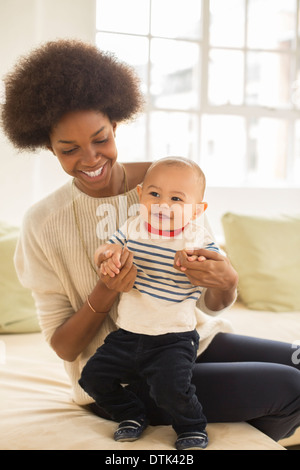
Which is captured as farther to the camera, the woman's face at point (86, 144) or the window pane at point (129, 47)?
the window pane at point (129, 47)

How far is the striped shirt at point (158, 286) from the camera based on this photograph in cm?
133

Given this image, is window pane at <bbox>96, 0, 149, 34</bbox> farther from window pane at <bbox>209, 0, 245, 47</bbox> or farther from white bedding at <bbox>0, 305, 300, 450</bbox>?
white bedding at <bbox>0, 305, 300, 450</bbox>

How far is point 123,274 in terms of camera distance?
1.28 metres

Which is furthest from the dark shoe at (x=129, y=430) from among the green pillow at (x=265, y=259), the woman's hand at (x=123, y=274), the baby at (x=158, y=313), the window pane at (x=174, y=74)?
the window pane at (x=174, y=74)

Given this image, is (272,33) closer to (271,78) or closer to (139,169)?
(271,78)

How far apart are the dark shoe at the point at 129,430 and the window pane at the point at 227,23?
323 centimetres

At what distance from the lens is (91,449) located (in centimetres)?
131

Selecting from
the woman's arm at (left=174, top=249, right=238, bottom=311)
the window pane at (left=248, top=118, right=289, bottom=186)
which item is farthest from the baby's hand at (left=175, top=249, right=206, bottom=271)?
the window pane at (left=248, top=118, right=289, bottom=186)

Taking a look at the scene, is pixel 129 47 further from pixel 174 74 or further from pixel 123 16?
pixel 174 74

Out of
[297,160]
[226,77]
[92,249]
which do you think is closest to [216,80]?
[226,77]

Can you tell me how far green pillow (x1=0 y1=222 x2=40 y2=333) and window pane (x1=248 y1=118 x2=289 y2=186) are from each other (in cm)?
230

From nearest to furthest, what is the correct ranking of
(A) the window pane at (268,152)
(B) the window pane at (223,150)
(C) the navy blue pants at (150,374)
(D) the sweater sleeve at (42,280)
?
(C) the navy blue pants at (150,374), (D) the sweater sleeve at (42,280), (B) the window pane at (223,150), (A) the window pane at (268,152)

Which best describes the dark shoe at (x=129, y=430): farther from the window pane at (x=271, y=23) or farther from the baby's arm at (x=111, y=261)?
the window pane at (x=271, y=23)
